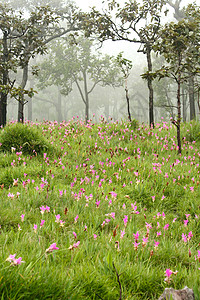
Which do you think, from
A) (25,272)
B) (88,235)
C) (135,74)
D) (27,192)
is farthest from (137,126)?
(135,74)

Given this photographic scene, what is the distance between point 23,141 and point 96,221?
414 cm

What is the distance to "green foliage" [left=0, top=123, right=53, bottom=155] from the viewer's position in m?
6.84

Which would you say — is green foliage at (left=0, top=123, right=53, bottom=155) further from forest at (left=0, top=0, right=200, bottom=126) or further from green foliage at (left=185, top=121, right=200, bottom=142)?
green foliage at (left=185, top=121, right=200, bottom=142)

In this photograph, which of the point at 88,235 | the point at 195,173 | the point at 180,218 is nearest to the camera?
the point at 88,235

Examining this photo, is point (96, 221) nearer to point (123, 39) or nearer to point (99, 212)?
point (99, 212)

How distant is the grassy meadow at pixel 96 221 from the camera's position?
215 cm

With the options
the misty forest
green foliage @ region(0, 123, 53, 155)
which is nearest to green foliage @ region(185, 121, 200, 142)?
the misty forest

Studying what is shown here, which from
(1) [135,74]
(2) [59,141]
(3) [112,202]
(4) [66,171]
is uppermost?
(1) [135,74]

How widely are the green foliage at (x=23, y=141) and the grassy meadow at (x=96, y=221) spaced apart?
0.03 metres

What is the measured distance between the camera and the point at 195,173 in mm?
6035

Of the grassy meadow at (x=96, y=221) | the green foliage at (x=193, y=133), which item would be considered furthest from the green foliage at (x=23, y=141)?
the green foliage at (x=193, y=133)

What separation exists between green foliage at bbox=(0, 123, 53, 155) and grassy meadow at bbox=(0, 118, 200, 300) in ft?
0.09

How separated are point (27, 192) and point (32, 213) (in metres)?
0.68

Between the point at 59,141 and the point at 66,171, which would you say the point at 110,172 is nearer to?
the point at 66,171
